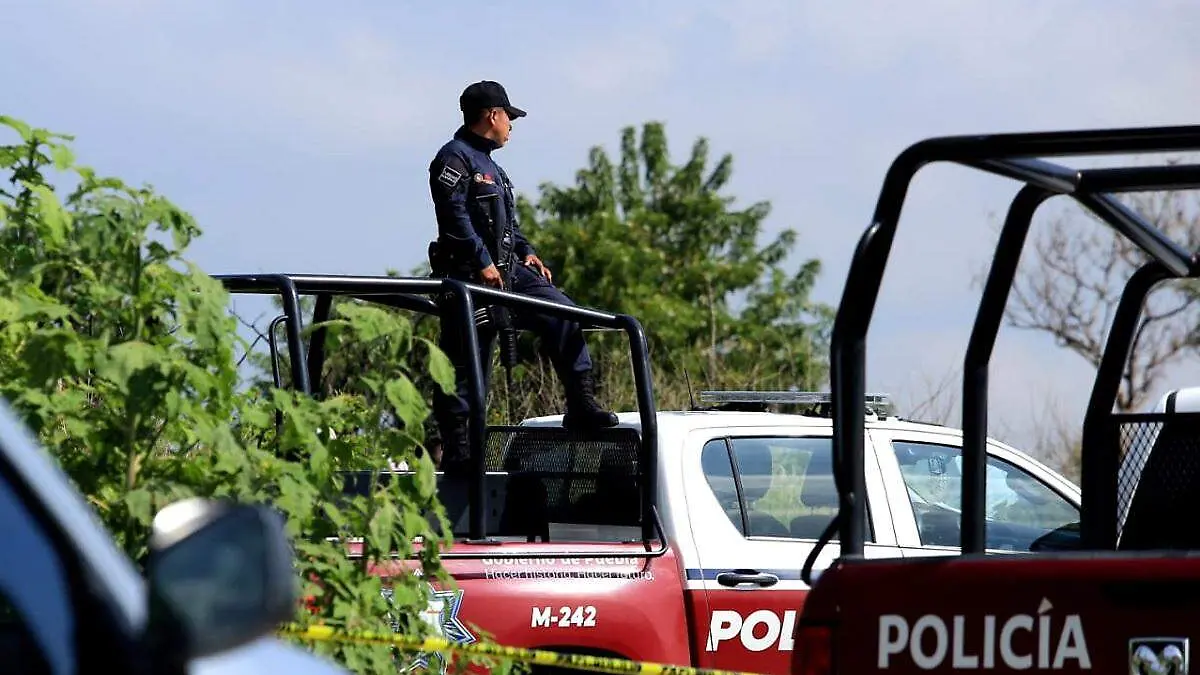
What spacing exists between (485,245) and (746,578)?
2490 millimetres

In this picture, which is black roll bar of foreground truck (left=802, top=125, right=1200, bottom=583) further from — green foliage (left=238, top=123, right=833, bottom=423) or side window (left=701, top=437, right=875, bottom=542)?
green foliage (left=238, top=123, right=833, bottom=423)

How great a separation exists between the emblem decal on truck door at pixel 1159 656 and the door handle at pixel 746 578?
10.6 feet

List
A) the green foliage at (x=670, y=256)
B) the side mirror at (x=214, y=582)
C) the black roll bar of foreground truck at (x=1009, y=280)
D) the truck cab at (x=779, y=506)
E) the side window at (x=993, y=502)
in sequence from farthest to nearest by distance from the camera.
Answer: the green foliage at (x=670, y=256)
the side window at (x=993, y=502)
the truck cab at (x=779, y=506)
the black roll bar of foreground truck at (x=1009, y=280)
the side mirror at (x=214, y=582)

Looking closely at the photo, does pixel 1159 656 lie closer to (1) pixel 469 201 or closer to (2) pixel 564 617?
(2) pixel 564 617

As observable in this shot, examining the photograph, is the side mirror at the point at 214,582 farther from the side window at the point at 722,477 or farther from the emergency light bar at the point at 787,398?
the emergency light bar at the point at 787,398

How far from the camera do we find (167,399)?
437 centimetres

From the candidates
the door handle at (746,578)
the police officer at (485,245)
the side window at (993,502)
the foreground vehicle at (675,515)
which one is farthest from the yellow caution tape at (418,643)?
the police officer at (485,245)

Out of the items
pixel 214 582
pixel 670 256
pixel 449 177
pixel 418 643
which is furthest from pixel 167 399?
pixel 670 256

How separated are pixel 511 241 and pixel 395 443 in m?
4.27

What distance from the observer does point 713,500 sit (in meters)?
7.44

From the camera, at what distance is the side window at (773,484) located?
752 centimetres

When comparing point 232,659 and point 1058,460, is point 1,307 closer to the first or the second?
point 232,659

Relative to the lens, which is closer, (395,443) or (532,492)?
(395,443)

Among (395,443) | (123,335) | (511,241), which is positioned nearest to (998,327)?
(395,443)
